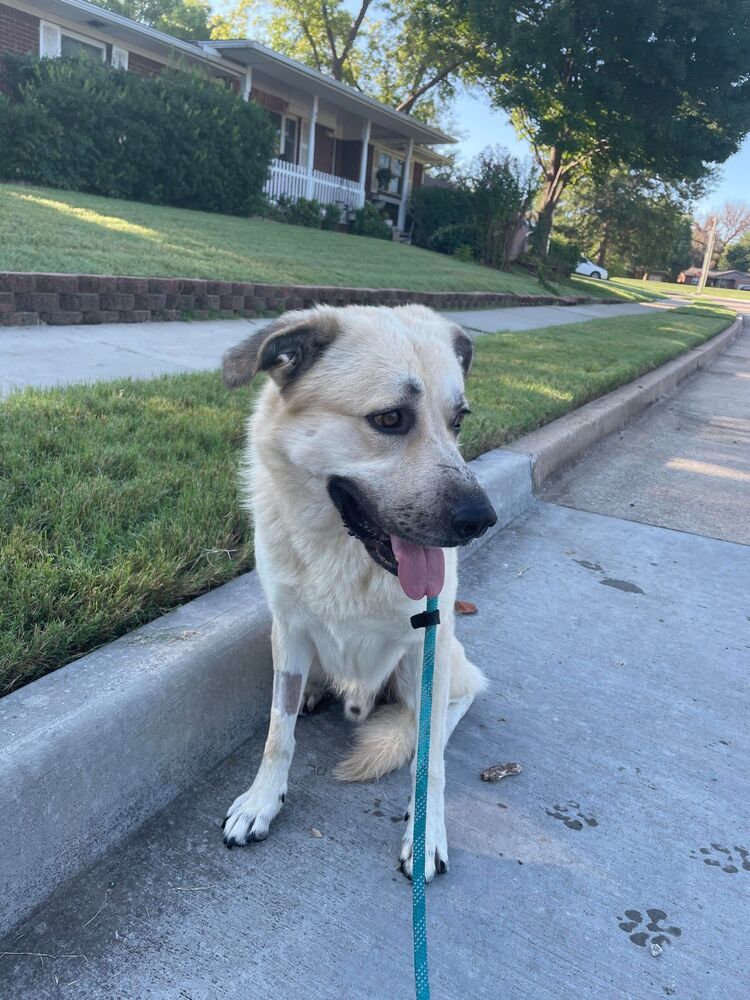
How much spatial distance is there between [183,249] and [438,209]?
55.2ft

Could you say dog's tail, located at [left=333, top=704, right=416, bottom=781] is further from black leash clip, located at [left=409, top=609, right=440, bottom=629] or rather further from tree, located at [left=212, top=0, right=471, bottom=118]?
tree, located at [left=212, top=0, right=471, bottom=118]

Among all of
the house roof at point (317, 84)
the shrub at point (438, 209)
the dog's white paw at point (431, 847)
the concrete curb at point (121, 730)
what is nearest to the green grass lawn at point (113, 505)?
the concrete curb at point (121, 730)

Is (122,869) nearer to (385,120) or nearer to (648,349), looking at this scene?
(648,349)

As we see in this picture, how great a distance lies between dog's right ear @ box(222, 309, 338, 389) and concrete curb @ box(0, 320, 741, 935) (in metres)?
0.81

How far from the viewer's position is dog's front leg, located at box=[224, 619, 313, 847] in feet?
6.54

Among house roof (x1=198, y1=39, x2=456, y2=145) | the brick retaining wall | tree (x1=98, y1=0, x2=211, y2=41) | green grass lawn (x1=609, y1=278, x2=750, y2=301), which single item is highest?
tree (x1=98, y1=0, x2=211, y2=41)

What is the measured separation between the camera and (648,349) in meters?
10.4

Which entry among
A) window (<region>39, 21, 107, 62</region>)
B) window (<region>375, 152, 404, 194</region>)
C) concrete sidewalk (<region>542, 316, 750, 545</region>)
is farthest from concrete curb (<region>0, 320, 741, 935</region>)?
window (<region>375, 152, 404, 194</region>)

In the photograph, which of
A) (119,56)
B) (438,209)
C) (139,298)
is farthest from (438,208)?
(139,298)

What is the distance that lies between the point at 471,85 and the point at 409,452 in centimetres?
3438

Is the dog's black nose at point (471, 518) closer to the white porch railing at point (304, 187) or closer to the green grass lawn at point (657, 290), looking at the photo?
the white porch railing at point (304, 187)

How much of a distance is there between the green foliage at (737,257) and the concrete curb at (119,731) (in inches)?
4400

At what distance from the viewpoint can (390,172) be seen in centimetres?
2794

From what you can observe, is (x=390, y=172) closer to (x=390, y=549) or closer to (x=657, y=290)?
(x=657, y=290)
